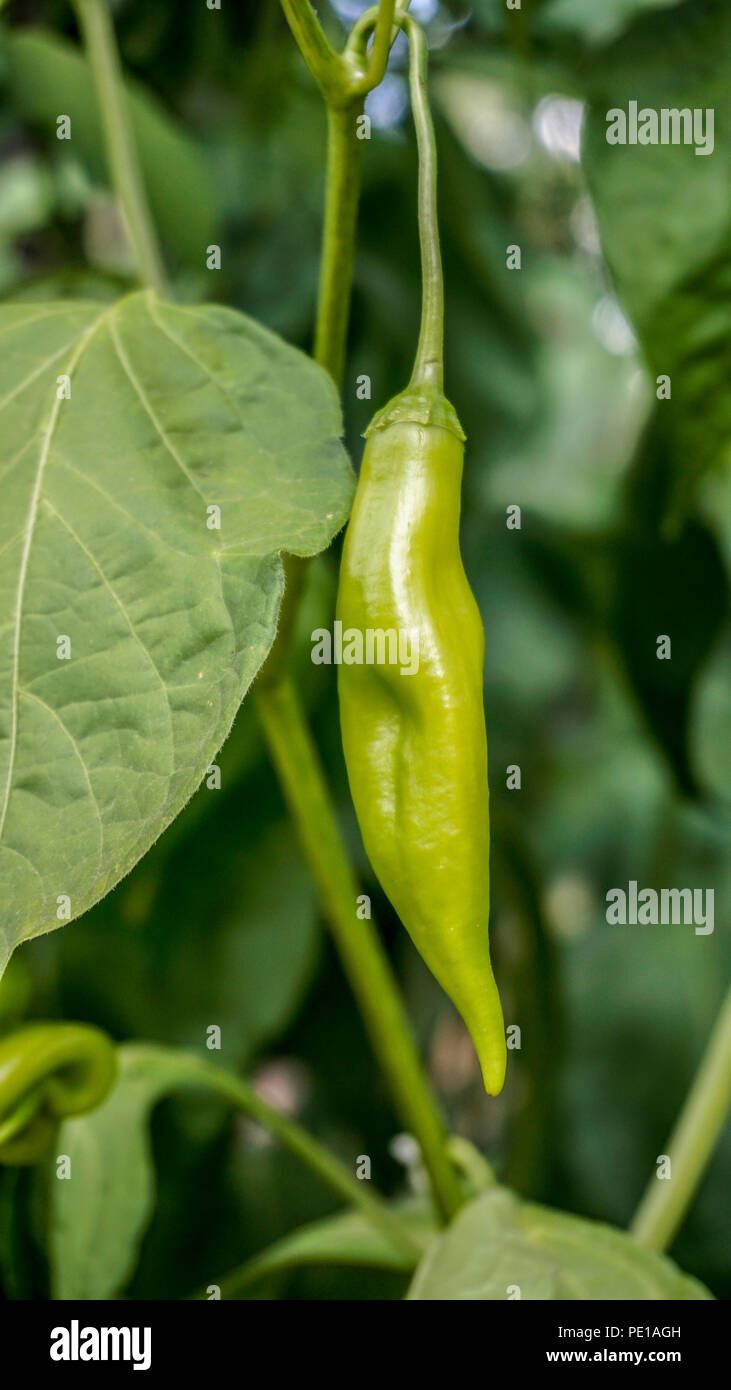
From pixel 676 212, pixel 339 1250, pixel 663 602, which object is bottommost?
pixel 339 1250

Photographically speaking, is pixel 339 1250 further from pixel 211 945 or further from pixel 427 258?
pixel 427 258

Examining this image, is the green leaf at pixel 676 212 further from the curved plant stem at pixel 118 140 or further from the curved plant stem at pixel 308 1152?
the curved plant stem at pixel 308 1152

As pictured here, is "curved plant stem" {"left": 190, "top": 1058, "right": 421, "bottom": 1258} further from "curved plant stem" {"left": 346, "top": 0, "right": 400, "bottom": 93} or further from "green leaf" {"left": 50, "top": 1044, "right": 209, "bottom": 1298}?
"curved plant stem" {"left": 346, "top": 0, "right": 400, "bottom": 93}

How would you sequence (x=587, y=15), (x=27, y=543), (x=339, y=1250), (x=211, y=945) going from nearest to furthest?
(x=27, y=543)
(x=339, y=1250)
(x=211, y=945)
(x=587, y=15)

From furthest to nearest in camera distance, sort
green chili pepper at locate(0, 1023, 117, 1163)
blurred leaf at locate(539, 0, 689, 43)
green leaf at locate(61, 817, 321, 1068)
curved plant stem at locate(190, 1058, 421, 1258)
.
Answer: blurred leaf at locate(539, 0, 689, 43) → green leaf at locate(61, 817, 321, 1068) → curved plant stem at locate(190, 1058, 421, 1258) → green chili pepper at locate(0, 1023, 117, 1163)

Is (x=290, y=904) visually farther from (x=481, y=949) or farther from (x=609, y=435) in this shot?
(x=609, y=435)

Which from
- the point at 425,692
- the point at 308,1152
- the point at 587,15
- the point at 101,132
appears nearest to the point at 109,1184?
the point at 308,1152

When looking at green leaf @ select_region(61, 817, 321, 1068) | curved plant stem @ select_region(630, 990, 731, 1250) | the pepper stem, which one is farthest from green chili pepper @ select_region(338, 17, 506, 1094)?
green leaf @ select_region(61, 817, 321, 1068)
